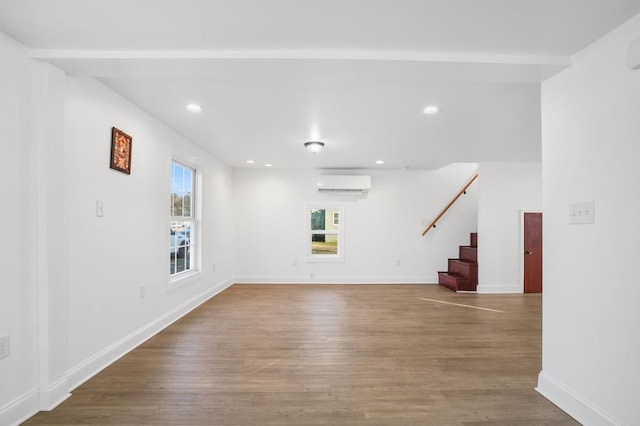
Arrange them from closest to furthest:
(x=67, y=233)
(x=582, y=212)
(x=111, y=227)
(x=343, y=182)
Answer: (x=582, y=212)
(x=67, y=233)
(x=111, y=227)
(x=343, y=182)

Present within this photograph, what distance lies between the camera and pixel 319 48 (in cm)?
187

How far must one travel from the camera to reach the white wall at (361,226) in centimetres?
631

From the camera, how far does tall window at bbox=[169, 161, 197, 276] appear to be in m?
4.00

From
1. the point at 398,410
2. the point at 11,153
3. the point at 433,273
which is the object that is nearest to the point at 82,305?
the point at 11,153

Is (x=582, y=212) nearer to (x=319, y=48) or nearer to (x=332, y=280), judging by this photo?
(x=319, y=48)

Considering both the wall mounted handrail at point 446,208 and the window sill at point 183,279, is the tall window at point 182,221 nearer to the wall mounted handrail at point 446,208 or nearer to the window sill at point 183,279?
the window sill at point 183,279

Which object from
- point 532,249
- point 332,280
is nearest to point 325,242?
point 332,280

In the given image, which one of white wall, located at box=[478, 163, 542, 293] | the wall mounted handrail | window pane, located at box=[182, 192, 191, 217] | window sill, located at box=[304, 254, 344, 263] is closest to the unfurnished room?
window pane, located at box=[182, 192, 191, 217]

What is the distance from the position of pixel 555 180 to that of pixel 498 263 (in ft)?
12.8

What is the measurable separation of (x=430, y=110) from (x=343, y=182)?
3210 millimetres

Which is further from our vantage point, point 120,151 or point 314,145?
point 314,145

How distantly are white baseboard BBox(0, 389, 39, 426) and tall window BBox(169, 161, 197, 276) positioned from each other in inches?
78.7

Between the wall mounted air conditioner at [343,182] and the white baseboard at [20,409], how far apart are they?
4863mm

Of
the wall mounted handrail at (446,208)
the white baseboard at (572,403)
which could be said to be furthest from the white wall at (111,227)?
the wall mounted handrail at (446,208)
